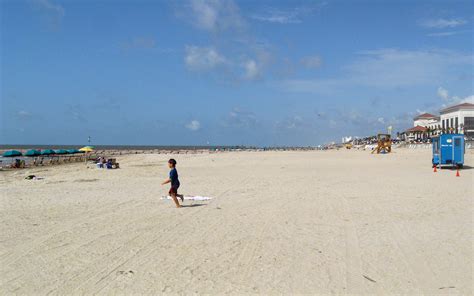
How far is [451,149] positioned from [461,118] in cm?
4669

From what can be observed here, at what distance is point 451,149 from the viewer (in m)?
22.5

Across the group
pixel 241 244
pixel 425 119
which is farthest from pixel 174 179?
pixel 425 119

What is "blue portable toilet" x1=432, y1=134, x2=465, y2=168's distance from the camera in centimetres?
2238

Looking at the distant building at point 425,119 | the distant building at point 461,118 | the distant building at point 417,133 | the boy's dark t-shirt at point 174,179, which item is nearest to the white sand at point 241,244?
the boy's dark t-shirt at point 174,179

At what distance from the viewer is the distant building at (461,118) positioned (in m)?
60.4

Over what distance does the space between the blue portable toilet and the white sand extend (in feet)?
34.4

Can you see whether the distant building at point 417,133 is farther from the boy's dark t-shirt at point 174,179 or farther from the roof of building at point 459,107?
the boy's dark t-shirt at point 174,179

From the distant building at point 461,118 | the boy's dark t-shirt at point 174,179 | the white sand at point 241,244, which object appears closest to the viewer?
the white sand at point 241,244

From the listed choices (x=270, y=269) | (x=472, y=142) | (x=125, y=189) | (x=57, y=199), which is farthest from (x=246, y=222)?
(x=472, y=142)

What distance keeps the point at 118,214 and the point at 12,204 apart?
367 cm

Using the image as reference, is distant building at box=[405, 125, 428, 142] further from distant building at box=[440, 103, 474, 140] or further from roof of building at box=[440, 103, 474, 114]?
roof of building at box=[440, 103, 474, 114]

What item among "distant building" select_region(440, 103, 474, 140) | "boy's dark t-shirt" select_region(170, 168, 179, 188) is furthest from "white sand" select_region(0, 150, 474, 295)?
"distant building" select_region(440, 103, 474, 140)

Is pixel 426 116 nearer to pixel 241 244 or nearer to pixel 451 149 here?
pixel 451 149

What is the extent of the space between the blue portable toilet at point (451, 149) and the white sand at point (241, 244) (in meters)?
10.5
